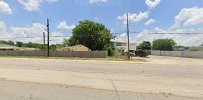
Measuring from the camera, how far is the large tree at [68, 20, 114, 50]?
Answer: 76.6 m

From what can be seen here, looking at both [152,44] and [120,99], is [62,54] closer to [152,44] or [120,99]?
[120,99]

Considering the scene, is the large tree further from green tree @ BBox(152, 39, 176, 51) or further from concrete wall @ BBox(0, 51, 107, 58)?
green tree @ BBox(152, 39, 176, 51)

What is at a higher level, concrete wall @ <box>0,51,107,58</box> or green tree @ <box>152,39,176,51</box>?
green tree @ <box>152,39,176,51</box>

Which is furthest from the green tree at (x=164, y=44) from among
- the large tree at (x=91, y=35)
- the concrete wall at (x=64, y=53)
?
the concrete wall at (x=64, y=53)

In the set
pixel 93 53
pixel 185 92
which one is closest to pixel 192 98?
pixel 185 92

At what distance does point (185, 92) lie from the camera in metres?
9.85

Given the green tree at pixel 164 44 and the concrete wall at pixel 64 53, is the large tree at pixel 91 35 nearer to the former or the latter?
the concrete wall at pixel 64 53

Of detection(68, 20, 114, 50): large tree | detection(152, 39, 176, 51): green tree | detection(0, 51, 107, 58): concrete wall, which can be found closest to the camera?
detection(0, 51, 107, 58): concrete wall

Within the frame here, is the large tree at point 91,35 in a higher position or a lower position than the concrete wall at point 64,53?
higher

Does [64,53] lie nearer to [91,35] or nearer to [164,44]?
[91,35]

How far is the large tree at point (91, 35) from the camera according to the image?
76562mm

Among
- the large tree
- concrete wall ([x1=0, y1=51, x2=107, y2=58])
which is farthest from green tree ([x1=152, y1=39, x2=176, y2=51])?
concrete wall ([x1=0, y1=51, x2=107, y2=58])

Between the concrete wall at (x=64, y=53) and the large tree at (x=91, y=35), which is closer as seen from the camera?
the concrete wall at (x=64, y=53)

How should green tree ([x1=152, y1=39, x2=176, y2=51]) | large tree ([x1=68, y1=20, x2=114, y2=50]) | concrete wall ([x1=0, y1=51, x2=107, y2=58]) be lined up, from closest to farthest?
concrete wall ([x1=0, y1=51, x2=107, y2=58]) → large tree ([x1=68, y1=20, x2=114, y2=50]) → green tree ([x1=152, y1=39, x2=176, y2=51])
